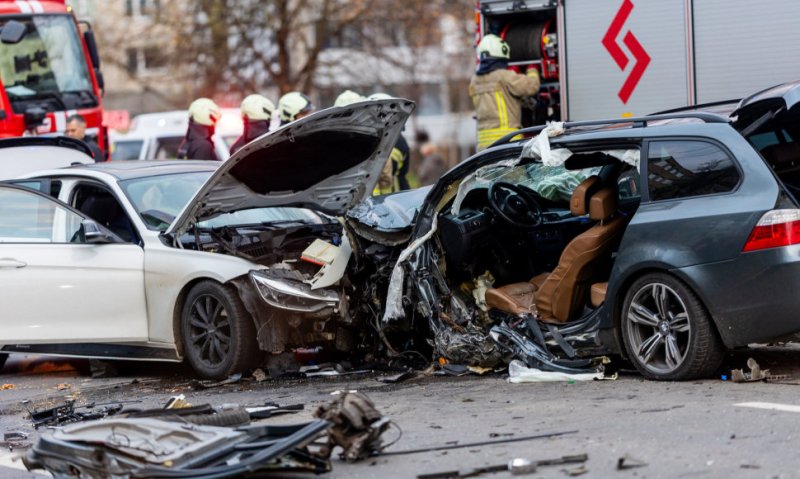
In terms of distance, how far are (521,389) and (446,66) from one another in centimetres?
4017

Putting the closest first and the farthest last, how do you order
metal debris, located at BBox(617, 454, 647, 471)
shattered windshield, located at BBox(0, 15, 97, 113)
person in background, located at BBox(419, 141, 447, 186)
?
metal debris, located at BBox(617, 454, 647, 471) < shattered windshield, located at BBox(0, 15, 97, 113) < person in background, located at BBox(419, 141, 447, 186)

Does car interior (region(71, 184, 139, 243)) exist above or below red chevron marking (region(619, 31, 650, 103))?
below

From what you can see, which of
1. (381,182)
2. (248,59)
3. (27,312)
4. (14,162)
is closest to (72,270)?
(27,312)

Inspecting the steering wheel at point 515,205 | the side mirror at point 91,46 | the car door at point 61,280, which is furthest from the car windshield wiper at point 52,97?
the steering wheel at point 515,205

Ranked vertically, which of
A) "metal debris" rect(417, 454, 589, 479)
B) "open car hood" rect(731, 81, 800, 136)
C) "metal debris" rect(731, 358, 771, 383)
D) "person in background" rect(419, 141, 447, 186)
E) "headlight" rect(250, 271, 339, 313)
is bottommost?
"person in background" rect(419, 141, 447, 186)

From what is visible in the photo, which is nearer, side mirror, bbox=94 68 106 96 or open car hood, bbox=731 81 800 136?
open car hood, bbox=731 81 800 136

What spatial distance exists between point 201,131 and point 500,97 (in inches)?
138

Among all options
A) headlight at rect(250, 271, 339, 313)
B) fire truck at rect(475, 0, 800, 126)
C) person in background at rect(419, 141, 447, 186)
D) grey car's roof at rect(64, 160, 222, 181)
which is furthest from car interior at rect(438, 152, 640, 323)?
person in background at rect(419, 141, 447, 186)

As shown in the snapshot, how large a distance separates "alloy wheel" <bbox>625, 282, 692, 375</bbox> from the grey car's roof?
433 cm

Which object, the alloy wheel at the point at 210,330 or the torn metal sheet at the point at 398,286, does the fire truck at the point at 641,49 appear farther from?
the alloy wheel at the point at 210,330

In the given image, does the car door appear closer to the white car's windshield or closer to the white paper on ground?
the white car's windshield

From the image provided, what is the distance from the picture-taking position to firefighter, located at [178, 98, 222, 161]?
14.6 m

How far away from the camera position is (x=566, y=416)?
267 inches

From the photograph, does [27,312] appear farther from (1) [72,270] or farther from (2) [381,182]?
(2) [381,182]
